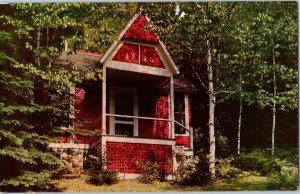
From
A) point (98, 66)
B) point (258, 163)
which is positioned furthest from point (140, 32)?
point (258, 163)

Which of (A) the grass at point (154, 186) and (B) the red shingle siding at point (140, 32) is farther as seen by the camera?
(B) the red shingle siding at point (140, 32)

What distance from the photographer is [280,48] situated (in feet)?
46.2

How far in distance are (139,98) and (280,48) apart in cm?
620

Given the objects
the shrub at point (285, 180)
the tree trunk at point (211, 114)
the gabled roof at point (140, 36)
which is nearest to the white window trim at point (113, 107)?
the gabled roof at point (140, 36)

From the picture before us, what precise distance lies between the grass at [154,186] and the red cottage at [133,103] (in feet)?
2.98

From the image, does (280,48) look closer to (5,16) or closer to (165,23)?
(165,23)

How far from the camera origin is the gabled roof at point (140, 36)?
50.2 feet

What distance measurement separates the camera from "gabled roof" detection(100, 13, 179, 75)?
15312 millimetres

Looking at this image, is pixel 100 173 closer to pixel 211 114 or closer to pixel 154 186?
pixel 154 186

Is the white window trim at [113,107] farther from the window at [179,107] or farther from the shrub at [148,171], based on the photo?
the shrub at [148,171]

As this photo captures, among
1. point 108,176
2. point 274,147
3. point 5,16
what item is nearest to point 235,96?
point 274,147

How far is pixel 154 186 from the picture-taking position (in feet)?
44.7

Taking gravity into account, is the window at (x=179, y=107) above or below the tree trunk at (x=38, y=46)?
below

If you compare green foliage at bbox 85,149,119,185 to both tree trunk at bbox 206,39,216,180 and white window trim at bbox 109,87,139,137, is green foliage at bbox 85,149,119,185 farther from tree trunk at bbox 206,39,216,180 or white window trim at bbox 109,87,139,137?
tree trunk at bbox 206,39,216,180
